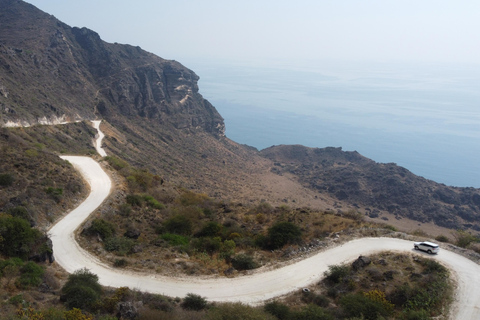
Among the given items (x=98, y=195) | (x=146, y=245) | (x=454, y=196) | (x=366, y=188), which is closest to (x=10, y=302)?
(x=146, y=245)

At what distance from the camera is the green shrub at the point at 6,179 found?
20.7 metres

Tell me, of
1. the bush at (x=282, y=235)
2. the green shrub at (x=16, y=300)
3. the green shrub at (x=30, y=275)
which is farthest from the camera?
the bush at (x=282, y=235)

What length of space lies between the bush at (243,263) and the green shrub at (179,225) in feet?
19.2

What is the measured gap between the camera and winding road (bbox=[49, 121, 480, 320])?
14508 millimetres

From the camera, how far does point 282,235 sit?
20766 mm

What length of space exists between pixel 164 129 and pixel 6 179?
5559 centimetres

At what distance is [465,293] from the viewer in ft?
49.6

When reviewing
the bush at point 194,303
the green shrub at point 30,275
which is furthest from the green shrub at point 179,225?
the green shrub at point 30,275

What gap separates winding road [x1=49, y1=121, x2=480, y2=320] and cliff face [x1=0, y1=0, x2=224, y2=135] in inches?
1201

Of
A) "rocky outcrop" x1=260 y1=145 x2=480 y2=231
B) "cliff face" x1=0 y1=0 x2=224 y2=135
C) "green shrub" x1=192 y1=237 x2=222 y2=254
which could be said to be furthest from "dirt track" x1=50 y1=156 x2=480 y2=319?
"rocky outcrop" x1=260 y1=145 x2=480 y2=231

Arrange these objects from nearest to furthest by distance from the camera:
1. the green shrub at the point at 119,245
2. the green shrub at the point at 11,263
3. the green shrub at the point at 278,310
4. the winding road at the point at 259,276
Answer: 1. the green shrub at the point at 11,263
2. the green shrub at the point at 278,310
3. the winding road at the point at 259,276
4. the green shrub at the point at 119,245

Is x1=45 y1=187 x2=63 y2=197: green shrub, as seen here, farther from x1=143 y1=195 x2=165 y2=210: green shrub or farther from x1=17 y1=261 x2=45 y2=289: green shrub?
x1=17 y1=261 x2=45 y2=289: green shrub

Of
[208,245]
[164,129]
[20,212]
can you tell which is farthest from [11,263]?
[164,129]

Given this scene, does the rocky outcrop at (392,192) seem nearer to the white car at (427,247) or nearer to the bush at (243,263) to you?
the white car at (427,247)
